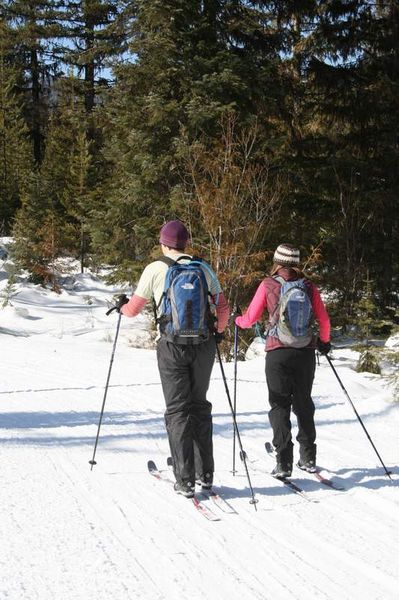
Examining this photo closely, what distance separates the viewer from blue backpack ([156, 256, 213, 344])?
14.2 feet

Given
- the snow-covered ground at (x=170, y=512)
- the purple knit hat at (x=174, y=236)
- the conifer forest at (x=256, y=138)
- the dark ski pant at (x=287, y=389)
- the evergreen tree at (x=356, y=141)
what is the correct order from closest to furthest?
the snow-covered ground at (x=170, y=512) < the purple knit hat at (x=174, y=236) < the dark ski pant at (x=287, y=389) < the conifer forest at (x=256, y=138) < the evergreen tree at (x=356, y=141)

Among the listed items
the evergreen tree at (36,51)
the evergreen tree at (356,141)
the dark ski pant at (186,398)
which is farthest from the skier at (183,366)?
the evergreen tree at (36,51)

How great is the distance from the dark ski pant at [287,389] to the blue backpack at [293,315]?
11cm

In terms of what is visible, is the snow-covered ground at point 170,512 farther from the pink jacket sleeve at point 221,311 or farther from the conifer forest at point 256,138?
the conifer forest at point 256,138

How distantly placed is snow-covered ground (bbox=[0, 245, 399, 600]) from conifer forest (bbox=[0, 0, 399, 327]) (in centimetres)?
536

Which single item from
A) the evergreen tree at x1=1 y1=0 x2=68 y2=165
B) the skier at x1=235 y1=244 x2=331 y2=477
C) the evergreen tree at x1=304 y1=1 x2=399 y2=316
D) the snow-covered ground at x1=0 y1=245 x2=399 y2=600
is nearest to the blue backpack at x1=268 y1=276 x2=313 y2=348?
the skier at x1=235 y1=244 x2=331 y2=477

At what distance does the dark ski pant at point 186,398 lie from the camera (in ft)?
14.5

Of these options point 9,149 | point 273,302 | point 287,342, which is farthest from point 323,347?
point 9,149

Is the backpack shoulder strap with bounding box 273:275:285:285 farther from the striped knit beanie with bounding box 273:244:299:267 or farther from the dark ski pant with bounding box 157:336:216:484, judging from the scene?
the dark ski pant with bounding box 157:336:216:484

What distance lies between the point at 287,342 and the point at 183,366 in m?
0.93

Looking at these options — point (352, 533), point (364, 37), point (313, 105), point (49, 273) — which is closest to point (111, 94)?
point (313, 105)

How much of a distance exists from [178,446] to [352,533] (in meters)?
1.35

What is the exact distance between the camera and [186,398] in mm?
4434

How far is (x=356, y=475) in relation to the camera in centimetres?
516
